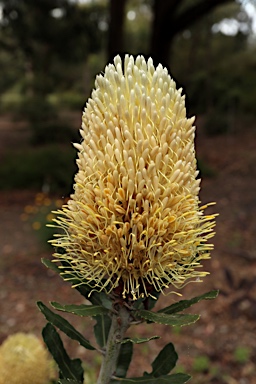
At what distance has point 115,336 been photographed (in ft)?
4.88

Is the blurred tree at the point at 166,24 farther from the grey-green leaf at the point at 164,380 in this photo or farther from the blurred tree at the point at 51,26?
the grey-green leaf at the point at 164,380

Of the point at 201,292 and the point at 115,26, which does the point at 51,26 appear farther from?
the point at 201,292

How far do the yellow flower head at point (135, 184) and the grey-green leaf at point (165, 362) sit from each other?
0.36 meters

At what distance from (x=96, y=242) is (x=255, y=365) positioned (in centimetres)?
441

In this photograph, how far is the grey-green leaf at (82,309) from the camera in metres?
1.35

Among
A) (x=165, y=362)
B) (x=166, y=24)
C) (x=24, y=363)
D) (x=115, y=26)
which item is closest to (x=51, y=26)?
(x=115, y=26)

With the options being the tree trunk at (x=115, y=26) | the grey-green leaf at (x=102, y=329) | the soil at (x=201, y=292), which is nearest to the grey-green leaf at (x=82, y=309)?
the grey-green leaf at (x=102, y=329)

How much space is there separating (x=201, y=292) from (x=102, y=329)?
196 inches

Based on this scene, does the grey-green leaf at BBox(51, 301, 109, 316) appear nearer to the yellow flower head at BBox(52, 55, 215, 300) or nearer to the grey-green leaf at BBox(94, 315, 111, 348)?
the yellow flower head at BBox(52, 55, 215, 300)

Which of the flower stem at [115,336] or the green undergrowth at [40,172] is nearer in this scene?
the flower stem at [115,336]

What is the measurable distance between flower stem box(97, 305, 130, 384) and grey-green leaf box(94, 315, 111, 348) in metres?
0.19

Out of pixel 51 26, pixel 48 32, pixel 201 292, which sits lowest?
pixel 201 292

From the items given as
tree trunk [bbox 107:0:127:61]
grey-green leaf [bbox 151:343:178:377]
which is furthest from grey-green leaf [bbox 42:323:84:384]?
tree trunk [bbox 107:0:127:61]

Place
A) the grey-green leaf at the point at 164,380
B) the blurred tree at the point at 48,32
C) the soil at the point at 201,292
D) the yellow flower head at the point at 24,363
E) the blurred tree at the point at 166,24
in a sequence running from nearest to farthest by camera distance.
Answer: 1. the grey-green leaf at the point at 164,380
2. the yellow flower head at the point at 24,363
3. the soil at the point at 201,292
4. the blurred tree at the point at 166,24
5. the blurred tree at the point at 48,32
